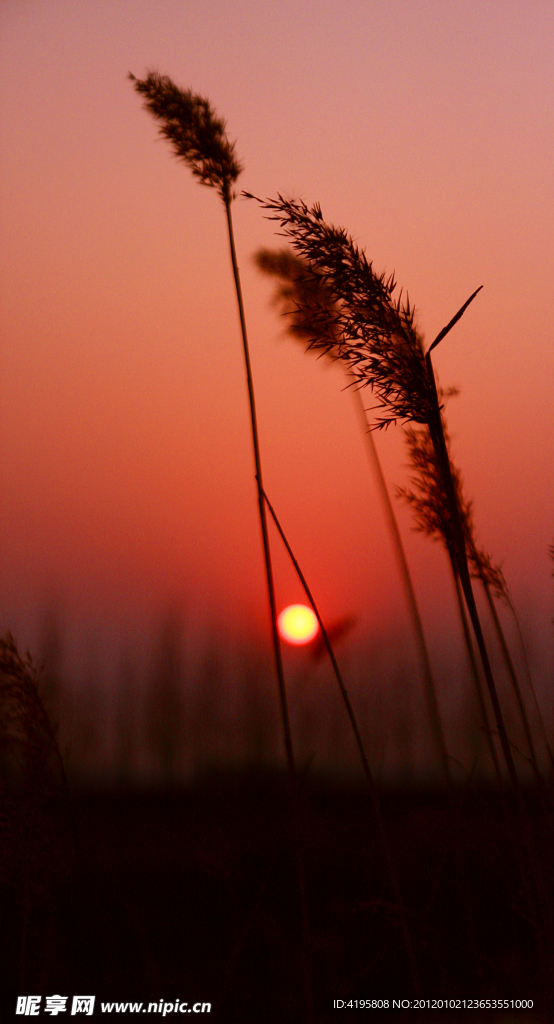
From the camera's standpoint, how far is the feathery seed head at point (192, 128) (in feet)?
4.48

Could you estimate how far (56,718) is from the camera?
1379 millimetres

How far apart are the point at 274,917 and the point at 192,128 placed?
1.83m

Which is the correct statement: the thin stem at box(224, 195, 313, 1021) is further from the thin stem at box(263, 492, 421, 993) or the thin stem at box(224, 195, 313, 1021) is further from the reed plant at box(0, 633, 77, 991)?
the reed plant at box(0, 633, 77, 991)

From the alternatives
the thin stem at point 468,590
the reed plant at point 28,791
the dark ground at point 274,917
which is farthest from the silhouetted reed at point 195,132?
the dark ground at point 274,917

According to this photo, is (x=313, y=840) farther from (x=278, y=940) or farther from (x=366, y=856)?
(x=278, y=940)

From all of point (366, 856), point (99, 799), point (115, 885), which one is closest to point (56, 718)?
point (115, 885)

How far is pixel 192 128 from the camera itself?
1.37 meters

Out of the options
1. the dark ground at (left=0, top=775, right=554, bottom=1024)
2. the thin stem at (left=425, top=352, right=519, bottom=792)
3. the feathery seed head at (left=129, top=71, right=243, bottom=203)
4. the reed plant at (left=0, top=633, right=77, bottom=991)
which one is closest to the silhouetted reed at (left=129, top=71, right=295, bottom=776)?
the feathery seed head at (left=129, top=71, right=243, bottom=203)

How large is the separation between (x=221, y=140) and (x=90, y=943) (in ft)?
5.84

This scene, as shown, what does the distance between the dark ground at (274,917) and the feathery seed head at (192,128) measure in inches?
54.2

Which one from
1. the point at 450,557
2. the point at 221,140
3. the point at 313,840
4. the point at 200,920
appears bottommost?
the point at 200,920

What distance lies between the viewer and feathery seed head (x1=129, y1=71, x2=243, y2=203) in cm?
136

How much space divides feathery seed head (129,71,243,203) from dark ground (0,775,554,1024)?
138 cm

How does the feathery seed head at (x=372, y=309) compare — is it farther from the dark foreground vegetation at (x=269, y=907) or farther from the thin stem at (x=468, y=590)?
the dark foreground vegetation at (x=269, y=907)
